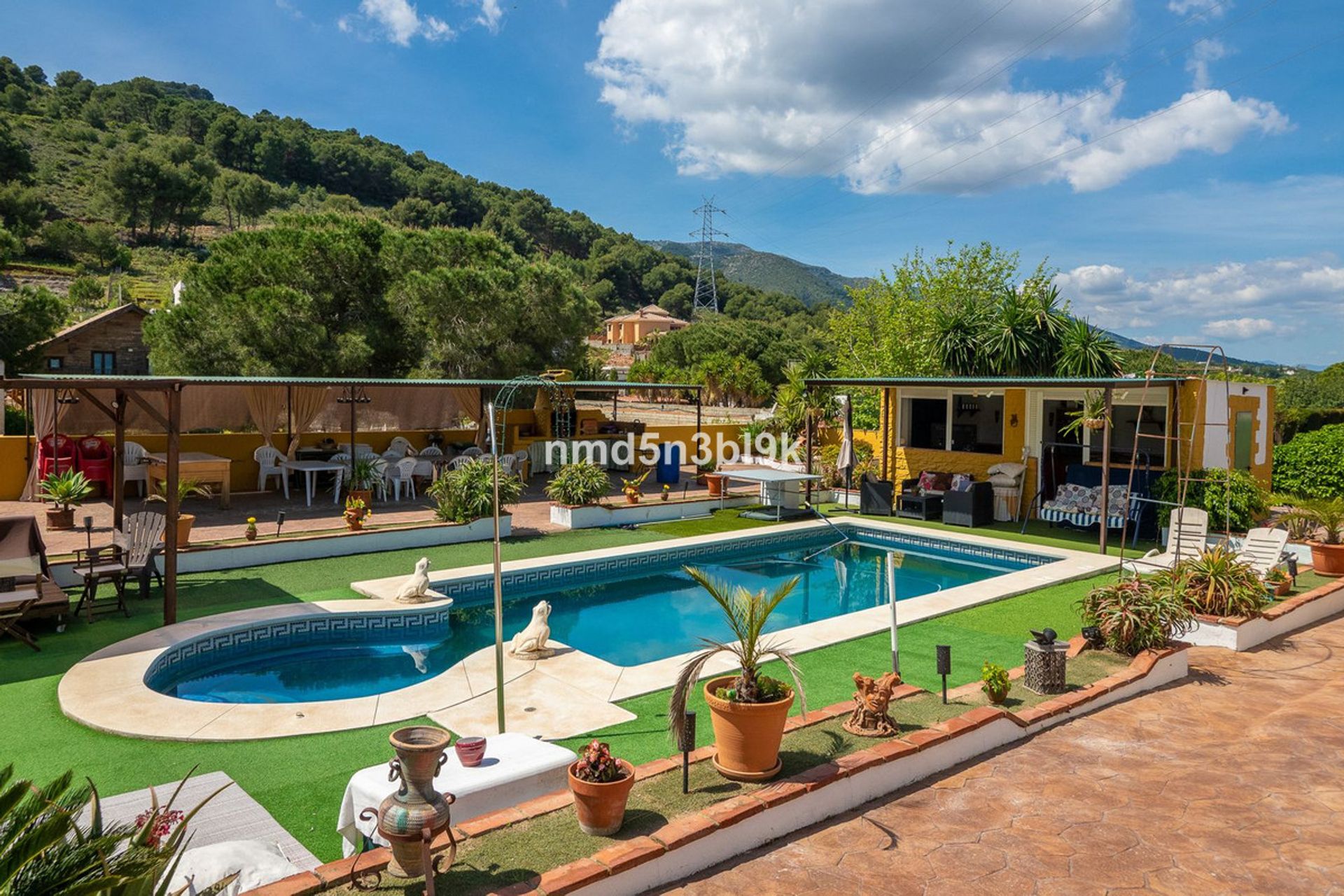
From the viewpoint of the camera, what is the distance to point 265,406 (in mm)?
16562

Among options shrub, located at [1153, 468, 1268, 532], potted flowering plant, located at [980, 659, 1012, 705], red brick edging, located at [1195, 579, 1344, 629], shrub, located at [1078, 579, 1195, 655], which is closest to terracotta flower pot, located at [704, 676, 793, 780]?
potted flowering plant, located at [980, 659, 1012, 705]

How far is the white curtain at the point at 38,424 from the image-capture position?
13539mm

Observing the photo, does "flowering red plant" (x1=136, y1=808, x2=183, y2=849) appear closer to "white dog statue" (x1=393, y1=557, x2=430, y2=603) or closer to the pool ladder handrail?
"white dog statue" (x1=393, y1=557, x2=430, y2=603)

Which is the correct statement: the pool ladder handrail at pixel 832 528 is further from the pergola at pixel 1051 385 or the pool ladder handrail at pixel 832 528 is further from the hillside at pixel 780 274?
the hillside at pixel 780 274

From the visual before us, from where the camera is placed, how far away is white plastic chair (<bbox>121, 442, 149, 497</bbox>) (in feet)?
48.0

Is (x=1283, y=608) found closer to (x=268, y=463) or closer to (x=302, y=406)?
(x=268, y=463)

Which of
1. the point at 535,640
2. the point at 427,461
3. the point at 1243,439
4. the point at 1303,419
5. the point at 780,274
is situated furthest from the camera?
the point at 780,274

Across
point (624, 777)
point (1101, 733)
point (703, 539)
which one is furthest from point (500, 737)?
point (703, 539)

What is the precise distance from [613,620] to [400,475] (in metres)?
7.60

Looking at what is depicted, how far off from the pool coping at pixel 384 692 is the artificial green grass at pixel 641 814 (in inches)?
64.7

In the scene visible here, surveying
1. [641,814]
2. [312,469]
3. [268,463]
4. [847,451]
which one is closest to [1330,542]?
[847,451]

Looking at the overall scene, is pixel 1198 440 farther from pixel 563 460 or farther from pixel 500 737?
pixel 500 737

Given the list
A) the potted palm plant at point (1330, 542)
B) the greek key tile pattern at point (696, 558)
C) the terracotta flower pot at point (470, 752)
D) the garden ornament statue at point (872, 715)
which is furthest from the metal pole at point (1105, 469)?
the terracotta flower pot at point (470, 752)

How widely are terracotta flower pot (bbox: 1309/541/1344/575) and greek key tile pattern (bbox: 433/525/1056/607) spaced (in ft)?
10.2
